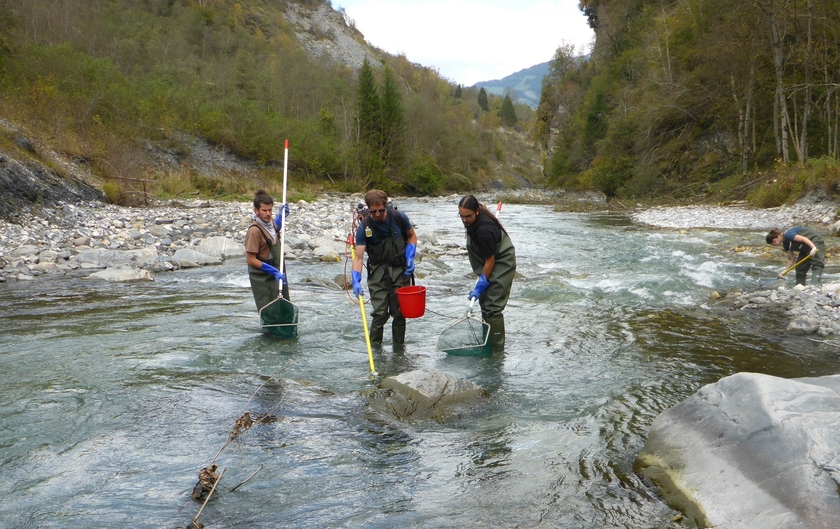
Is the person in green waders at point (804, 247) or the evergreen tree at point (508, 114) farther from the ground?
the evergreen tree at point (508, 114)

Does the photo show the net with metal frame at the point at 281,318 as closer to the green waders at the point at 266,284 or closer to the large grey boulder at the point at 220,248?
the green waders at the point at 266,284

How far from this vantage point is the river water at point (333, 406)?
12.3 ft

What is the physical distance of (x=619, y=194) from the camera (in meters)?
38.1

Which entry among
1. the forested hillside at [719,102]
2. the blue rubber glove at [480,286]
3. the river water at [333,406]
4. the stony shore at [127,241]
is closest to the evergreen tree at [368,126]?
the forested hillside at [719,102]

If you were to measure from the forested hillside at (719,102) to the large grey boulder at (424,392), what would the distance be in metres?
18.6

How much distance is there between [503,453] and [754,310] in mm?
6118

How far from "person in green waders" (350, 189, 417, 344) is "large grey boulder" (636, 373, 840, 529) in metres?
3.45

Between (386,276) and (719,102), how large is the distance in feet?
98.9

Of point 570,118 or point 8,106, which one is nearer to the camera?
point 8,106

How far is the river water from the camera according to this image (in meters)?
3.74

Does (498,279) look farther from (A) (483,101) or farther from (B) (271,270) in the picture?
(A) (483,101)

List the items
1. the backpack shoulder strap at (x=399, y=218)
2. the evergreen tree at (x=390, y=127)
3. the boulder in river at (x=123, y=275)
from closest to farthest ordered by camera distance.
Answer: the backpack shoulder strap at (x=399, y=218) → the boulder in river at (x=123, y=275) → the evergreen tree at (x=390, y=127)

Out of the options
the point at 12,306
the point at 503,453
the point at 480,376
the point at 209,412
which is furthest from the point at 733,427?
the point at 12,306

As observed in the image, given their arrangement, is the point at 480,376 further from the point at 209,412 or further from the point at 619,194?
the point at 619,194
